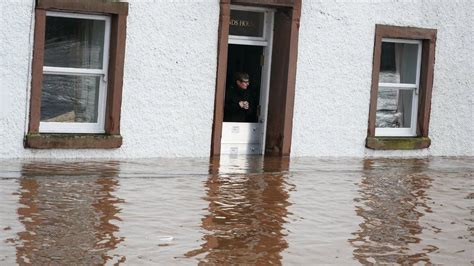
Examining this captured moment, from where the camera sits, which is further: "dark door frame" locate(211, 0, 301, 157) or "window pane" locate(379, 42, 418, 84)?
"window pane" locate(379, 42, 418, 84)

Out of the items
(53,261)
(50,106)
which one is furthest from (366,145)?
(53,261)

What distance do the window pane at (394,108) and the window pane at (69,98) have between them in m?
5.02

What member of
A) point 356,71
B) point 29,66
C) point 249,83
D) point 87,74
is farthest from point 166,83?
point 356,71

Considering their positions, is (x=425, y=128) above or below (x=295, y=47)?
below

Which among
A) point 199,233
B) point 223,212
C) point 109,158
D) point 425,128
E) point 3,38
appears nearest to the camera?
point 199,233

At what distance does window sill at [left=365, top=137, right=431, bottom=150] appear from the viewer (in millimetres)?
17125

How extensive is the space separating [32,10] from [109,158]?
2220 millimetres

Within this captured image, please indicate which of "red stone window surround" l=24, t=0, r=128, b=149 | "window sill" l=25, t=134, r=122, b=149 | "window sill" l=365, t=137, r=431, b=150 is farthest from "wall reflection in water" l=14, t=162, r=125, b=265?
"window sill" l=365, t=137, r=431, b=150

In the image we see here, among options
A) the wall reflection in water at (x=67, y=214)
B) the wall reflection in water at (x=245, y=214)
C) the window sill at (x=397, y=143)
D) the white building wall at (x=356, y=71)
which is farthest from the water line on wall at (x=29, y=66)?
the window sill at (x=397, y=143)

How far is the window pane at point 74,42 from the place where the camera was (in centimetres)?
1440

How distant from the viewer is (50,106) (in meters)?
14.5

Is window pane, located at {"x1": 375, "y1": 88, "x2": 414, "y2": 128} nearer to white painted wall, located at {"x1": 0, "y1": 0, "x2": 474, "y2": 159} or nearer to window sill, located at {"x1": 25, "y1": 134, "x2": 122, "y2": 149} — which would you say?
white painted wall, located at {"x1": 0, "y1": 0, "x2": 474, "y2": 159}

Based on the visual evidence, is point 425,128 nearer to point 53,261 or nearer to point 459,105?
point 459,105

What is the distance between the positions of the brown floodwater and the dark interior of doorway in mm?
1923
